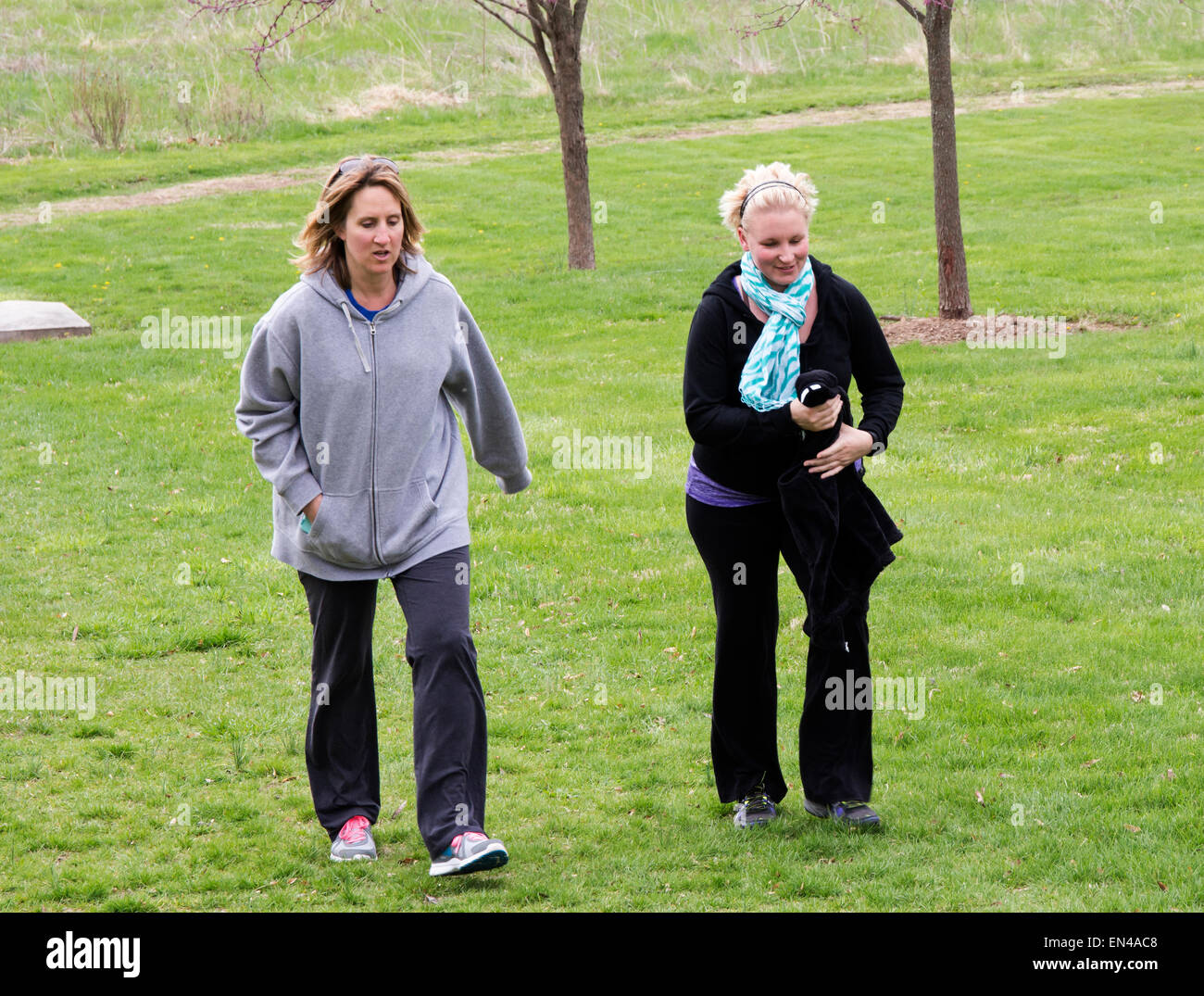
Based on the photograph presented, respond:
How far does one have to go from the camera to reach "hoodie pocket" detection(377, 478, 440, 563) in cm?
440

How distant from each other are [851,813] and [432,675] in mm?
1639

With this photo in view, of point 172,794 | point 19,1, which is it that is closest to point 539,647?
point 172,794

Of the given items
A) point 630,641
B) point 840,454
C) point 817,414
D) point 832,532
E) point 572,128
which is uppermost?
point 572,128

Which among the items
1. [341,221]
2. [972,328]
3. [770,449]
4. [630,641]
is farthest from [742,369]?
[972,328]

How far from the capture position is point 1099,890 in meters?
4.20

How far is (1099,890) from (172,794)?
3.53 m

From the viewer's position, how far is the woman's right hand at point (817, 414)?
4.38 m

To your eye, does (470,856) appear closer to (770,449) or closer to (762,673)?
(762,673)

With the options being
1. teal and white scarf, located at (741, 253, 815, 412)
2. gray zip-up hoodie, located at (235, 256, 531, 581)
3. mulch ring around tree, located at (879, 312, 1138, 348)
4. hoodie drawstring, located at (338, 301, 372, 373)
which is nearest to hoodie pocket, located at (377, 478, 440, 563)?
gray zip-up hoodie, located at (235, 256, 531, 581)

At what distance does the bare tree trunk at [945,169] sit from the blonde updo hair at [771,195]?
915cm

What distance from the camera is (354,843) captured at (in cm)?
471

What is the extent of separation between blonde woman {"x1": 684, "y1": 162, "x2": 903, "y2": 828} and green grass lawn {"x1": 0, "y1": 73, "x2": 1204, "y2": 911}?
0.94 ft

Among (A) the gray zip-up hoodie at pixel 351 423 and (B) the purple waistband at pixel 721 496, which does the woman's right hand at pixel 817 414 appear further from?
(A) the gray zip-up hoodie at pixel 351 423

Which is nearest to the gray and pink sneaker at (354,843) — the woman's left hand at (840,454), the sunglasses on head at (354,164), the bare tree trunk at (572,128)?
the woman's left hand at (840,454)
